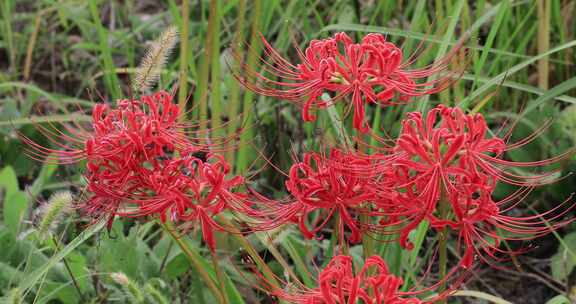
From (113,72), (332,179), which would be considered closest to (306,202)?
(332,179)

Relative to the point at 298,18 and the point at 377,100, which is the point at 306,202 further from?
the point at 298,18

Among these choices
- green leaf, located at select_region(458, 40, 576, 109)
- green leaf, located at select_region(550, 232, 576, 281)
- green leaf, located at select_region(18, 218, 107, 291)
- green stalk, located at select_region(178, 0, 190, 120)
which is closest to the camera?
green leaf, located at select_region(18, 218, 107, 291)

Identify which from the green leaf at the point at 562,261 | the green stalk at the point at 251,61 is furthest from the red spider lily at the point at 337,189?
the green leaf at the point at 562,261

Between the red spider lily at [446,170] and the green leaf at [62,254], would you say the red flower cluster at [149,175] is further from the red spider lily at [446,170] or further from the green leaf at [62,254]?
the red spider lily at [446,170]

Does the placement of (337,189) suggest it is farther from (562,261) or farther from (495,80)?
(562,261)

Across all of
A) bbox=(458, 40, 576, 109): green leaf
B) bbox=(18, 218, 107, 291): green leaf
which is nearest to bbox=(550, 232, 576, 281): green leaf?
bbox=(458, 40, 576, 109): green leaf

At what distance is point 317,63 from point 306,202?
0.98 ft

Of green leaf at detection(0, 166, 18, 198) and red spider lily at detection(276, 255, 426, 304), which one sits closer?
red spider lily at detection(276, 255, 426, 304)

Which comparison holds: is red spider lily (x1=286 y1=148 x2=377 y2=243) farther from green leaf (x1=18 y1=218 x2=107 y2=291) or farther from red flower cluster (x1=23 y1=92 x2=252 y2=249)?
green leaf (x1=18 y1=218 x2=107 y2=291)

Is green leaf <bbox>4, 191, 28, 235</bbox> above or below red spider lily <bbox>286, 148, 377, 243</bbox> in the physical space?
below

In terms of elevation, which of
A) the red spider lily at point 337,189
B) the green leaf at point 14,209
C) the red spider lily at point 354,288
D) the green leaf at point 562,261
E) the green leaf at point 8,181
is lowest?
the green leaf at point 562,261

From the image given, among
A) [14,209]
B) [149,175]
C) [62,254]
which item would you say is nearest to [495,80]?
[149,175]

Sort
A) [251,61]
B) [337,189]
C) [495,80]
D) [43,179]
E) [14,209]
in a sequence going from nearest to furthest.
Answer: [337,189]
[495,80]
[251,61]
[14,209]
[43,179]

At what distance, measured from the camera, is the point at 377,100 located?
1889 millimetres
